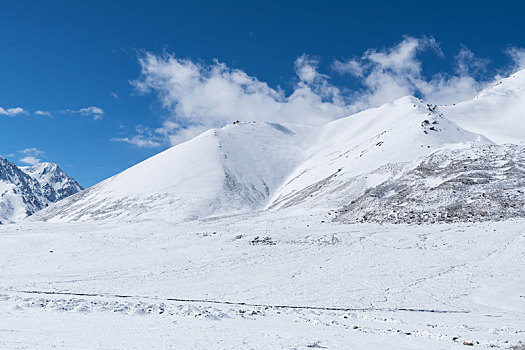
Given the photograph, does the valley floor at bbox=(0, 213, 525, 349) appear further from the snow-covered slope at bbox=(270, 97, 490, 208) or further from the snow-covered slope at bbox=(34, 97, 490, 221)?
the snow-covered slope at bbox=(34, 97, 490, 221)

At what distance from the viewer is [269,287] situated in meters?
25.2

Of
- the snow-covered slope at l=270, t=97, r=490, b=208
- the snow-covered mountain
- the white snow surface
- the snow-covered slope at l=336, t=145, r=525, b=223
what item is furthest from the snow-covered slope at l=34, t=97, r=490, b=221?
the snow-covered slope at l=336, t=145, r=525, b=223

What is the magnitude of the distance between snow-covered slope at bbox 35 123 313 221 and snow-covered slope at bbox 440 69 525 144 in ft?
176

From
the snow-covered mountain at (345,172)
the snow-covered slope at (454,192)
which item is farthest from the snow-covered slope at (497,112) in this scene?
the snow-covered slope at (454,192)

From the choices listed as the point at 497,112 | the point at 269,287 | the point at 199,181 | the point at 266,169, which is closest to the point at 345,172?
the point at 199,181

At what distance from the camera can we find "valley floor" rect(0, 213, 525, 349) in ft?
42.9

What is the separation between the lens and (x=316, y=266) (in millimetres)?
30641

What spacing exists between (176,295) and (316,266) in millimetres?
11643

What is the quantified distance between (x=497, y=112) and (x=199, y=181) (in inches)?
4617

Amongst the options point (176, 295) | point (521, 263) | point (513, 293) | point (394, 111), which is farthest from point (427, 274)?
point (394, 111)

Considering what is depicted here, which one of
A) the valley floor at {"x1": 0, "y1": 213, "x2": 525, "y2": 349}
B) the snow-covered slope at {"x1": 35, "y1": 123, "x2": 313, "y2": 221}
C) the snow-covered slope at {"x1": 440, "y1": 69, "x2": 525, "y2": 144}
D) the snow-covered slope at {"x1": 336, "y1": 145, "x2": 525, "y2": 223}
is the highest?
the snow-covered slope at {"x1": 440, "y1": 69, "x2": 525, "y2": 144}

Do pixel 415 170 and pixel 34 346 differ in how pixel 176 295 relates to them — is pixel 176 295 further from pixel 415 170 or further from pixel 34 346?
pixel 415 170

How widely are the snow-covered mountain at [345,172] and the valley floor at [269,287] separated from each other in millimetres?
8126

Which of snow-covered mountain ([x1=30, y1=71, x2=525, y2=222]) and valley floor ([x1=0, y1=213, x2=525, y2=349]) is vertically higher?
snow-covered mountain ([x1=30, y1=71, x2=525, y2=222])
